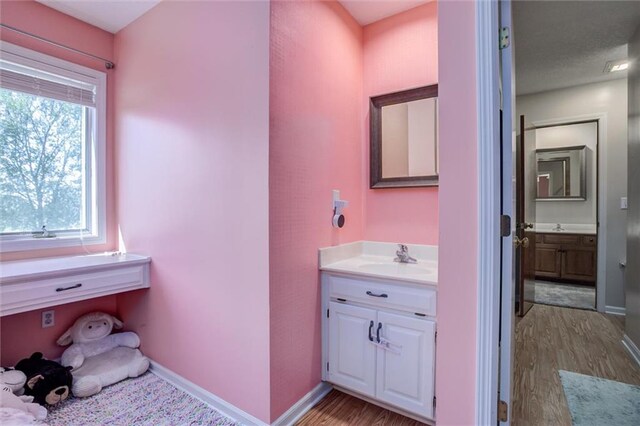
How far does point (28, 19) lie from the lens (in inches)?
81.7

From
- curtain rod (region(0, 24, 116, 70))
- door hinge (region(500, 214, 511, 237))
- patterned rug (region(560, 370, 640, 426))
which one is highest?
curtain rod (region(0, 24, 116, 70))

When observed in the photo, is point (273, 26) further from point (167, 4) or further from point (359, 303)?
point (359, 303)

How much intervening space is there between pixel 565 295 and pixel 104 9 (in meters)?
5.52

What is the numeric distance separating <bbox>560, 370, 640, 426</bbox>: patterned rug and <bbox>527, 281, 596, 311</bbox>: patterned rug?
47.9 inches

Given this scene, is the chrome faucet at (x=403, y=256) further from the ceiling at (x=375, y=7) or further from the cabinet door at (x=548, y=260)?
the cabinet door at (x=548, y=260)

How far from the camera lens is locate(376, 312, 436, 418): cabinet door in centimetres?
156

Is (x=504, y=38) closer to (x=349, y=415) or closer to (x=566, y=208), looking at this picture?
(x=349, y=415)

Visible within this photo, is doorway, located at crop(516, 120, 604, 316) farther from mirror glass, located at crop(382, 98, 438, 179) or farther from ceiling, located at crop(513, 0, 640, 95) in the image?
mirror glass, located at crop(382, 98, 438, 179)

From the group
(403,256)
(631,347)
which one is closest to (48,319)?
(403,256)

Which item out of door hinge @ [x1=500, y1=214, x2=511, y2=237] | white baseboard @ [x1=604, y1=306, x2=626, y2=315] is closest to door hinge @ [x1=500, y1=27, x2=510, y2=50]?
door hinge @ [x1=500, y1=214, x2=511, y2=237]

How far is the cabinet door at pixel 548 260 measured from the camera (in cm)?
411

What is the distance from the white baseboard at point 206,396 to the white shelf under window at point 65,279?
612 mm

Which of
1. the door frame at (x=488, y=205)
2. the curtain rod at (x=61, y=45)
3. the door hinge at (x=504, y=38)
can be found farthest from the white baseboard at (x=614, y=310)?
the curtain rod at (x=61, y=45)

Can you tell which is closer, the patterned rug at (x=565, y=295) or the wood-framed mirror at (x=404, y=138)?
the wood-framed mirror at (x=404, y=138)
